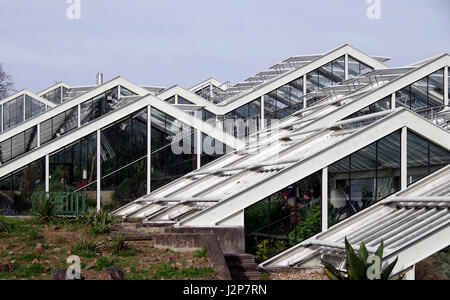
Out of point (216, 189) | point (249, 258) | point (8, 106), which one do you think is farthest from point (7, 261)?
point (8, 106)

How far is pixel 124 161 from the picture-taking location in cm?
2666

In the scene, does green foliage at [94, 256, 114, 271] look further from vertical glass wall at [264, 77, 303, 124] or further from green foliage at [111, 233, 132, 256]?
vertical glass wall at [264, 77, 303, 124]

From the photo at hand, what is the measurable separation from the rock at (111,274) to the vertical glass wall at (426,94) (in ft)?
62.4

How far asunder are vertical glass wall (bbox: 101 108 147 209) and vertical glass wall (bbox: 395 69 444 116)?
34.1 ft

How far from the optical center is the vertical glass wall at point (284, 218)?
1666cm

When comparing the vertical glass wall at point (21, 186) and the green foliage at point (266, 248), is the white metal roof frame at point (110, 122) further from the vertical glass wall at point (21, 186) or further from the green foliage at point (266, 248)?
the green foliage at point (266, 248)

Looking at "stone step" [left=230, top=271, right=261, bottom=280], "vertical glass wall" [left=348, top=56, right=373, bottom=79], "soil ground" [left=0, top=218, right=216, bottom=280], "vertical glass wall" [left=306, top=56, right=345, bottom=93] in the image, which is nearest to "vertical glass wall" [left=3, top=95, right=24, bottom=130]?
"vertical glass wall" [left=306, top=56, right=345, bottom=93]

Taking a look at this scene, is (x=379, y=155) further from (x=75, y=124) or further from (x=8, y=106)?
(x=8, y=106)

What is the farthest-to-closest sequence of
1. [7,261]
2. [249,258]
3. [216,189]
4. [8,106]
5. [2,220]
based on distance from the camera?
[8,106] < [216,189] < [2,220] < [249,258] < [7,261]

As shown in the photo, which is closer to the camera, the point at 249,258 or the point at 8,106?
the point at 249,258

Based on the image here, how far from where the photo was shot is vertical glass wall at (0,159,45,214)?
82.5ft

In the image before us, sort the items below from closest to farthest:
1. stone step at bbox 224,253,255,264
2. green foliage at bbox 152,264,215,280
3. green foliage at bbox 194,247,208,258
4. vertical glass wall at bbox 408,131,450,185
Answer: green foliage at bbox 152,264,215,280 < green foliage at bbox 194,247,208,258 < stone step at bbox 224,253,255,264 < vertical glass wall at bbox 408,131,450,185

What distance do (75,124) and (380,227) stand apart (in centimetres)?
2097
